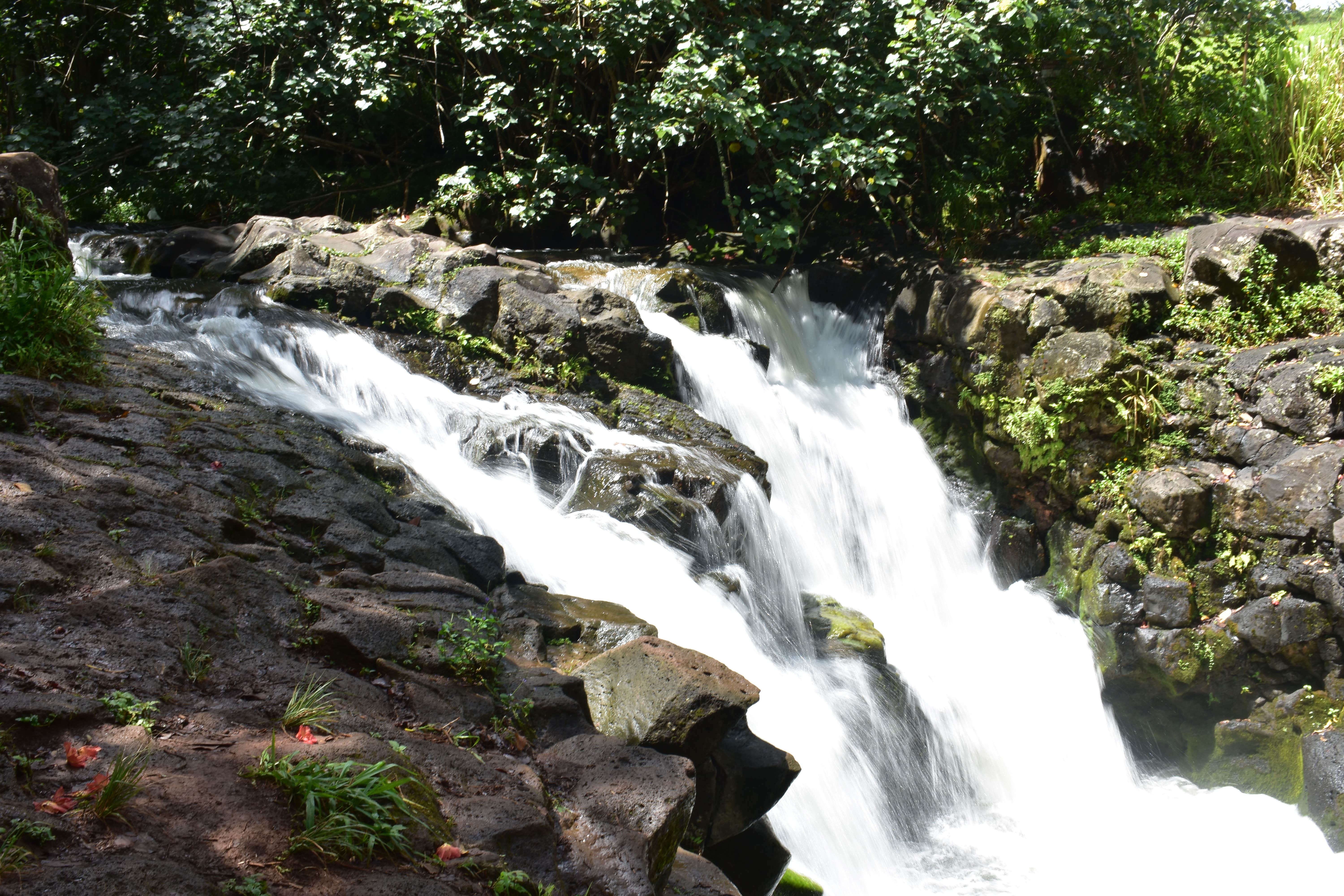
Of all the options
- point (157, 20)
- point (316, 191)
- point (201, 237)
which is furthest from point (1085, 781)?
point (157, 20)

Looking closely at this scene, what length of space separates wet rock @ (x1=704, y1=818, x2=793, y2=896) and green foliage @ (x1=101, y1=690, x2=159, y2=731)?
2.41 metres

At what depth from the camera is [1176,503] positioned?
24.5 ft

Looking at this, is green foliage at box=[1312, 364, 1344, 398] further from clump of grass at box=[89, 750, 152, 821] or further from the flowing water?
clump of grass at box=[89, 750, 152, 821]

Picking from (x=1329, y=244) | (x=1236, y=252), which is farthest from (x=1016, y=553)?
(x=1329, y=244)

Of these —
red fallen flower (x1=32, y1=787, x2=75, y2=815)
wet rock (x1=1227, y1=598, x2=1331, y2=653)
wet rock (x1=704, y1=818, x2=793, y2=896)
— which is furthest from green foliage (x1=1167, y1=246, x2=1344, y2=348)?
red fallen flower (x1=32, y1=787, x2=75, y2=815)

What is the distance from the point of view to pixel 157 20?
12.3 meters

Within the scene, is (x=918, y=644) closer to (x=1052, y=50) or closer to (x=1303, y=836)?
(x=1303, y=836)

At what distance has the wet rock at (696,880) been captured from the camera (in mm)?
3047

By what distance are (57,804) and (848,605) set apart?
636 centimetres

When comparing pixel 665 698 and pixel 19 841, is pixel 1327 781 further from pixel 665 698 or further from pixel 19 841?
pixel 19 841

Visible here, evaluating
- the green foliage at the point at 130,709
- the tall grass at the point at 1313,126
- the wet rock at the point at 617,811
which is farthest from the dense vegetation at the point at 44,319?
the tall grass at the point at 1313,126

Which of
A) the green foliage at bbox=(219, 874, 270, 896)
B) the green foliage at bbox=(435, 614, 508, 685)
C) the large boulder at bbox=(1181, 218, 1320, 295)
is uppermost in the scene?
the large boulder at bbox=(1181, 218, 1320, 295)

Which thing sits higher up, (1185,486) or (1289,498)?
(1289,498)

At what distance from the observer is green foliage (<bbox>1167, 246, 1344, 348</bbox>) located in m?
7.56
